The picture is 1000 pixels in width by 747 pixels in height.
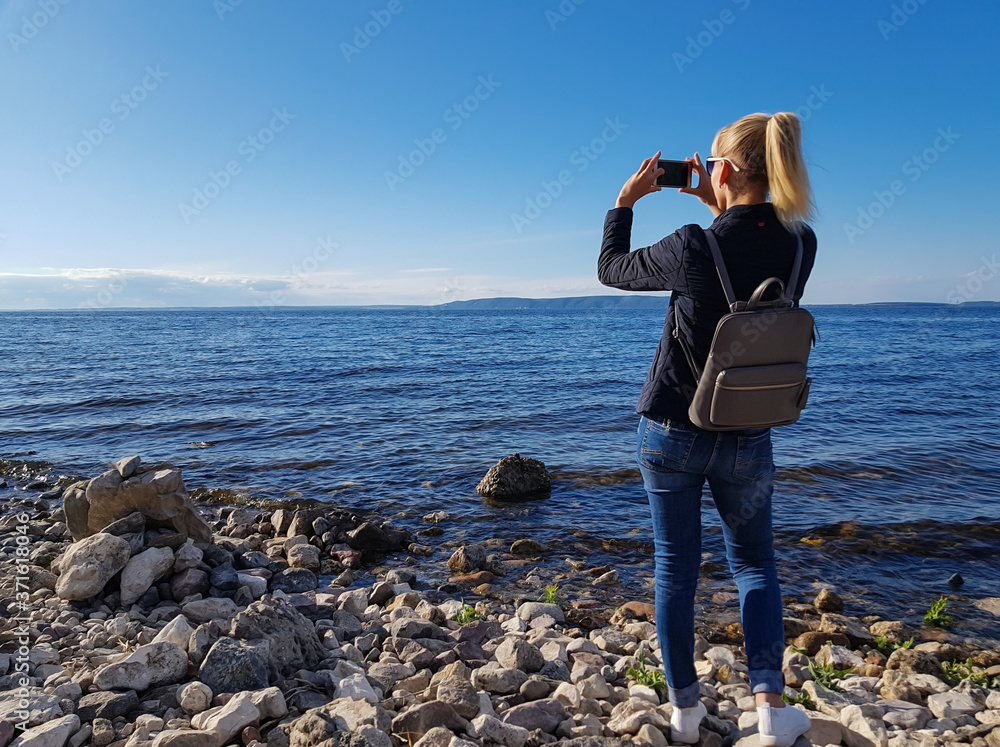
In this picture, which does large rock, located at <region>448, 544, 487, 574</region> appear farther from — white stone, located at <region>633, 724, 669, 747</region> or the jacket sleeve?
the jacket sleeve

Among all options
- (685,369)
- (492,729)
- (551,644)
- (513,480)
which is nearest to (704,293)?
(685,369)

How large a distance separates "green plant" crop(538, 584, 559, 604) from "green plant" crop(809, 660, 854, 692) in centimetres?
218

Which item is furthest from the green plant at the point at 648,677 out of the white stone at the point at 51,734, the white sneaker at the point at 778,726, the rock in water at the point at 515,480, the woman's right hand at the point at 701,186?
the rock in water at the point at 515,480

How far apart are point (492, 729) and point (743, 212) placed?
2690 mm

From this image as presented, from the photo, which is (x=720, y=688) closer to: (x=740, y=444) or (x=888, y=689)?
(x=888, y=689)

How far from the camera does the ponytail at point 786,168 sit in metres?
2.52

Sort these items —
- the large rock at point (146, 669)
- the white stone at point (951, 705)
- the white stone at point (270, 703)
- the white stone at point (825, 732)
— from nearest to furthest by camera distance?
the white stone at point (825, 732)
the white stone at point (270, 703)
the large rock at point (146, 669)
the white stone at point (951, 705)

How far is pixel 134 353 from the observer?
3291 cm

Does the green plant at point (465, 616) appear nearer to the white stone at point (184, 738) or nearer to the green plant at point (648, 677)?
the green plant at point (648, 677)

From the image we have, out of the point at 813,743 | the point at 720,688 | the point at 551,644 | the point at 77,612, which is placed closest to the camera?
the point at 813,743

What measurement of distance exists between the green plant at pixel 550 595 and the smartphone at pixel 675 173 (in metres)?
4.03

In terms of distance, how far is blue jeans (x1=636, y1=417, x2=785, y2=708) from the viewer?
2771 mm

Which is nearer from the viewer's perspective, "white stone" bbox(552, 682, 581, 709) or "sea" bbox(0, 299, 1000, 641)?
"white stone" bbox(552, 682, 581, 709)

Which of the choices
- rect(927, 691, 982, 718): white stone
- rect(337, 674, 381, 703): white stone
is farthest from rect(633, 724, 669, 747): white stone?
rect(927, 691, 982, 718): white stone
